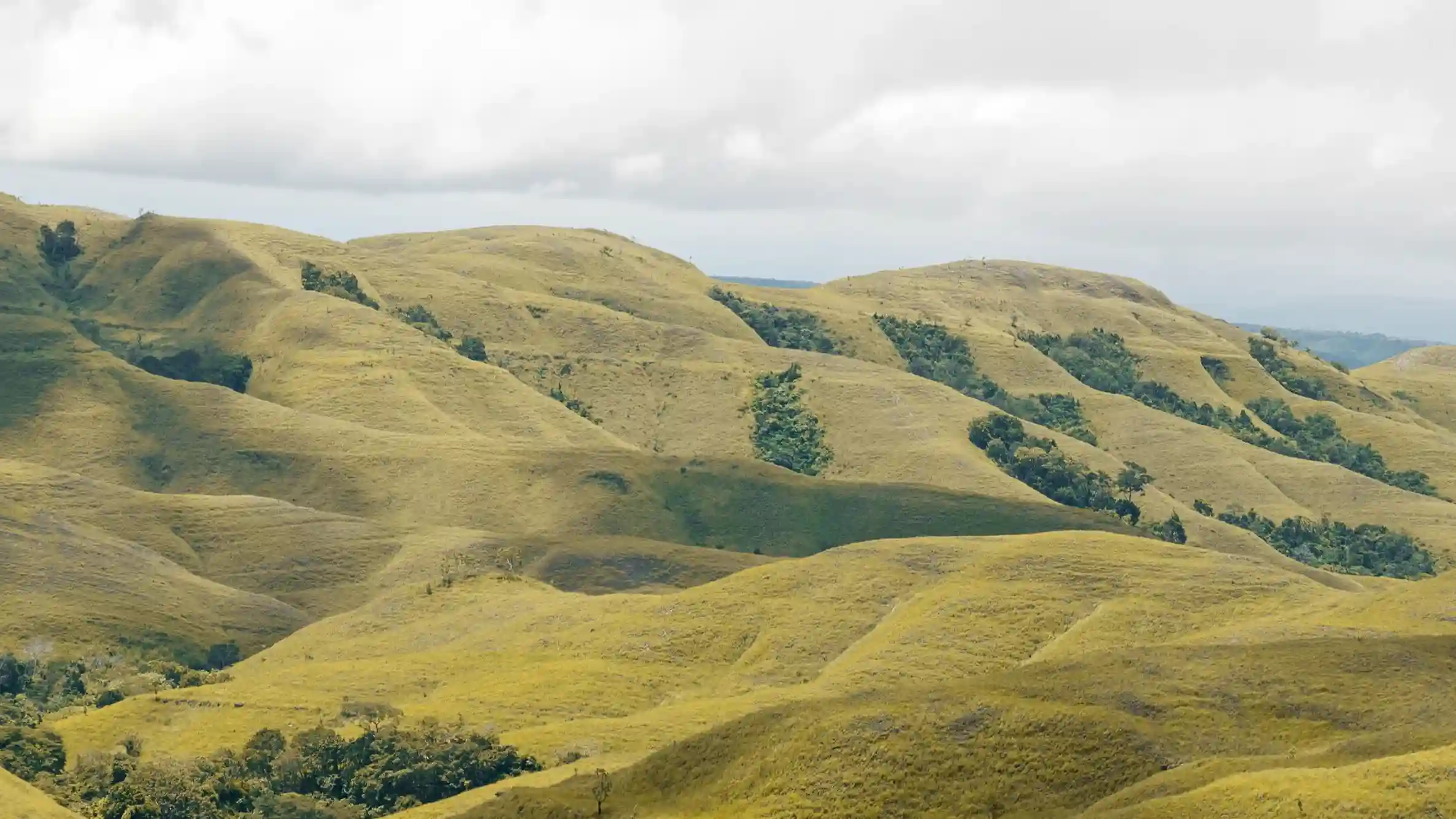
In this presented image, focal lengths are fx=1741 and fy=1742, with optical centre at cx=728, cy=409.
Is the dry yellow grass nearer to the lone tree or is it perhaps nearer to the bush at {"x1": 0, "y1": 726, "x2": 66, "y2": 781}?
the bush at {"x1": 0, "y1": 726, "x2": 66, "y2": 781}

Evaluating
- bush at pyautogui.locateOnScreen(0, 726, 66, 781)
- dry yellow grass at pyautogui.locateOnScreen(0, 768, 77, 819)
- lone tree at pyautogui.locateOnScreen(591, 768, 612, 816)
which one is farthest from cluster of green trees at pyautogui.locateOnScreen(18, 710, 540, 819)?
lone tree at pyautogui.locateOnScreen(591, 768, 612, 816)

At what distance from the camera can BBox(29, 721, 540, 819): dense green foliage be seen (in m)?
102

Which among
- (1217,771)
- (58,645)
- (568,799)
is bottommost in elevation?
(58,645)

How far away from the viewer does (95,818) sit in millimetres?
101312

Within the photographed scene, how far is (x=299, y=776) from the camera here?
110375 mm

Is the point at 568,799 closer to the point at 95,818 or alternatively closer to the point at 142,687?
the point at 95,818

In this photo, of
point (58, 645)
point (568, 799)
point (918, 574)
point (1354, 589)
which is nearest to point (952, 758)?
point (568, 799)

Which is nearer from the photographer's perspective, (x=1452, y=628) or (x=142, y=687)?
(x=1452, y=628)

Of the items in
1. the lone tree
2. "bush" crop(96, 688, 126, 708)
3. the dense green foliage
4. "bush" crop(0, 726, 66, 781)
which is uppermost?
the lone tree

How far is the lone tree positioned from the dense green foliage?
15.6 meters

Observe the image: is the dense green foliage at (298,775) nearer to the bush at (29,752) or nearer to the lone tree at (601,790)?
the bush at (29,752)

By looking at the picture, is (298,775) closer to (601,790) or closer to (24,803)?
(24,803)

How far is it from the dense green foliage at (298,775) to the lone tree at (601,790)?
1560 cm

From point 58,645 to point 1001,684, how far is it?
99375 millimetres
